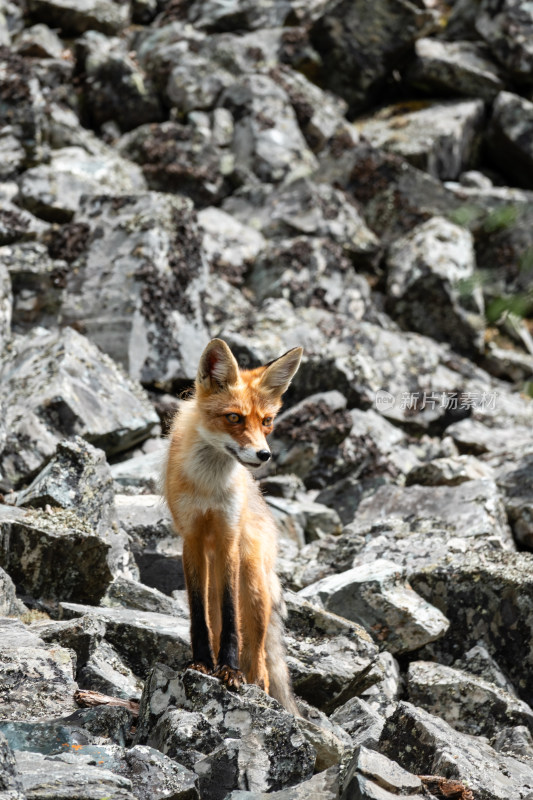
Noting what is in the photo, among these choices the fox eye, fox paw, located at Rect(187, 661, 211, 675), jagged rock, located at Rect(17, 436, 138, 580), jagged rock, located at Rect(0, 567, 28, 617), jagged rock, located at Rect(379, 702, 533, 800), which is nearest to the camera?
jagged rock, located at Rect(379, 702, 533, 800)

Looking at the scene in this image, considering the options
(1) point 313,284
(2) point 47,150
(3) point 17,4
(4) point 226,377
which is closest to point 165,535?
(4) point 226,377

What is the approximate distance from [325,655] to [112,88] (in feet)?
61.1

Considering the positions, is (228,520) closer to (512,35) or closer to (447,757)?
(447,757)

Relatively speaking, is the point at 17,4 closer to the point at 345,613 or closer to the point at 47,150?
the point at 47,150

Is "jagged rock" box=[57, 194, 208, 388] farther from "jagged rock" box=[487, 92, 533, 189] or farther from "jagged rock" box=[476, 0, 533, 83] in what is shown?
"jagged rock" box=[476, 0, 533, 83]

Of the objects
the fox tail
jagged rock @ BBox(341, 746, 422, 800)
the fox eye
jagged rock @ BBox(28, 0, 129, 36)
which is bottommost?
the fox tail

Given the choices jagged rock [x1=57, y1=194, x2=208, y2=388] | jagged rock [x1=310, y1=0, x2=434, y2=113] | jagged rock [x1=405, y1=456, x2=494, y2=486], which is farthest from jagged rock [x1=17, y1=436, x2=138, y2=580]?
Result: jagged rock [x1=310, y1=0, x2=434, y2=113]

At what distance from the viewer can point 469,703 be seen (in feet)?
25.5

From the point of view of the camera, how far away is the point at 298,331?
54.4ft

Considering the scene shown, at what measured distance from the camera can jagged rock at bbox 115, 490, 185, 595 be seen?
9.34m

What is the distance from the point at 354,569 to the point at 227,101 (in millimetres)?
17050

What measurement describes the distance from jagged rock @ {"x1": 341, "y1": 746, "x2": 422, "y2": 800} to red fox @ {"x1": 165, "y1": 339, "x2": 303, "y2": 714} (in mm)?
1268

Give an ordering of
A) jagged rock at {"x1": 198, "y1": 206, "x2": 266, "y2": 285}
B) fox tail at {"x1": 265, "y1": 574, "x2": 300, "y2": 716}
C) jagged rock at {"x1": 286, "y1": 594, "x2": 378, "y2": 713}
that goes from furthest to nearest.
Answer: jagged rock at {"x1": 198, "y1": 206, "x2": 266, "y2": 285} < jagged rock at {"x1": 286, "y1": 594, "x2": 378, "y2": 713} < fox tail at {"x1": 265, "y1": 574, "x2": 300, "y2": 716}

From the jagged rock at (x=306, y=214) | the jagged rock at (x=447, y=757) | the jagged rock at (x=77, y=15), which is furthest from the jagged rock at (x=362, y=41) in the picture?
the jagged rock at (x=447, y=757)
